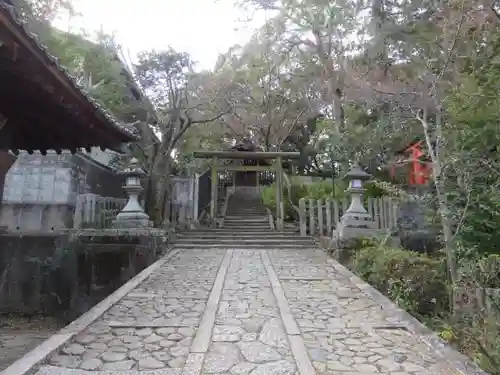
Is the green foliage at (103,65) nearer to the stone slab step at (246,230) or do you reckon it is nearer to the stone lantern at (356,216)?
the stone slab step at (246,230)

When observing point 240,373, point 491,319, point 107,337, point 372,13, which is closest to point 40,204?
point 107,337

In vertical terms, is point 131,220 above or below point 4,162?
below

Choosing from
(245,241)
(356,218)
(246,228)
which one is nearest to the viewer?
(356,218)

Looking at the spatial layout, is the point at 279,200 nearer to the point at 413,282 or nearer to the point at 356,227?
the point at 356,227

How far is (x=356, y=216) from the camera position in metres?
11.2

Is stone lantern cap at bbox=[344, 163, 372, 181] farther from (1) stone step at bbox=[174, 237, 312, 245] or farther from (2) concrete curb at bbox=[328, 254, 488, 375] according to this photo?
(2) concrete curb at bbox=[328, 254, 488, 375]

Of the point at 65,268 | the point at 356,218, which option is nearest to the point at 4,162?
the point at 65,268

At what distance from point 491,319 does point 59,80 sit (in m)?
5.35

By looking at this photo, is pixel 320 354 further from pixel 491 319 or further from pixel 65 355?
pixel 65 355

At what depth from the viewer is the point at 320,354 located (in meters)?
4.25

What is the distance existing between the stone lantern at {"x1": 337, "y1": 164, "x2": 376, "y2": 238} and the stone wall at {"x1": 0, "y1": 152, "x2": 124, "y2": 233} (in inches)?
314

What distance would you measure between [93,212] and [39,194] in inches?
71.6

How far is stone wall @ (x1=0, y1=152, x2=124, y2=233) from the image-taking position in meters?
12.2

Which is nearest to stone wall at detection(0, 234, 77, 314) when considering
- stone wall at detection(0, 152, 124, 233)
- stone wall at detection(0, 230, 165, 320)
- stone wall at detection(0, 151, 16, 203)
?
stone wall at detection(0, 230, 165, 320)
